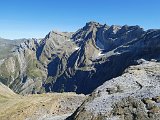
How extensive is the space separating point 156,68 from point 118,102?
1978 cm

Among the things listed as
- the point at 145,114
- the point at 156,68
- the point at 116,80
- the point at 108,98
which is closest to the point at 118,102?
the point at 108,98

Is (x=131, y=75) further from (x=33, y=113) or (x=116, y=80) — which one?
(x=33, y=113)

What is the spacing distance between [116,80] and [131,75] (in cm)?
350

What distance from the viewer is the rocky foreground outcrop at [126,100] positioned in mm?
47406

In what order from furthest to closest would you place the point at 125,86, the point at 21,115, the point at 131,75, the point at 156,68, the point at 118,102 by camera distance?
1. the point at 21,115
2. the point at 156,68
3. the point at 131,75
4. the point at 125,86
5. the point at 118,102

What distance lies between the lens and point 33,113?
73.9m

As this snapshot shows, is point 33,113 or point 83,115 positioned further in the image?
point 33,113

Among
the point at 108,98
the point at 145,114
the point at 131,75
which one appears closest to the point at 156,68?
the point at 131,75

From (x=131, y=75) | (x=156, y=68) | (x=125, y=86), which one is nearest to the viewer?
(x=125, y=86)

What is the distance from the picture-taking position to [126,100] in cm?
5103

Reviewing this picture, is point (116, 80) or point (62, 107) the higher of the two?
point (116, 80)

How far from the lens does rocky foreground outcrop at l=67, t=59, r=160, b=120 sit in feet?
156

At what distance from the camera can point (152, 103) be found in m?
47.5

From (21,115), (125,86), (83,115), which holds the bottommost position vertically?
(21,115)
